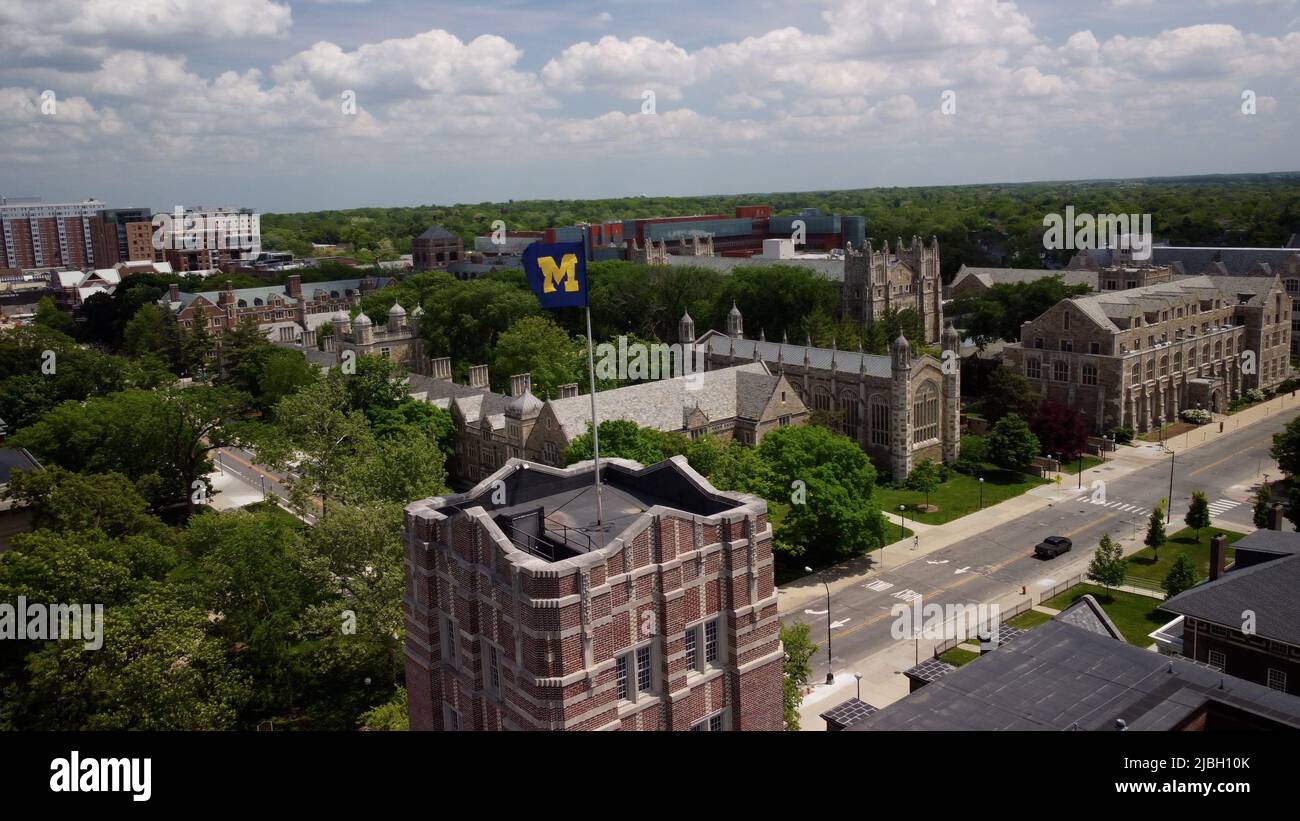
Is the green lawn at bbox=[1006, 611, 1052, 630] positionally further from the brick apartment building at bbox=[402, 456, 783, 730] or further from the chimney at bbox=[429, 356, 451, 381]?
the chimney at bbox=[429, 356, 451, 381]

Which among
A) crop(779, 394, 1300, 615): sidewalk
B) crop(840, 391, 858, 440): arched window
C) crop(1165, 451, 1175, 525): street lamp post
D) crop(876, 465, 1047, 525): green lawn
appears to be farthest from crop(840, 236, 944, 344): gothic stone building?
crop(1165, 451, 1175, 525): street lamp post

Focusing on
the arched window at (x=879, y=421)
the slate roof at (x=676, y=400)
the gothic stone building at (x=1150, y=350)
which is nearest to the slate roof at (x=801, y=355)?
the arched window at (x=879, y=421)

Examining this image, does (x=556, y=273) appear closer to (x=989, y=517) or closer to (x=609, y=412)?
(x=609, y=412)

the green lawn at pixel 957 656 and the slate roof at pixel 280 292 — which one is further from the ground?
the slate roof at pixel 280 292

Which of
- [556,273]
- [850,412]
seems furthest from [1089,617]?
[850,412]

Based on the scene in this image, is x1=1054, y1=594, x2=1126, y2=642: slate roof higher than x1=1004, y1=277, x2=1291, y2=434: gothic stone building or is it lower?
lower

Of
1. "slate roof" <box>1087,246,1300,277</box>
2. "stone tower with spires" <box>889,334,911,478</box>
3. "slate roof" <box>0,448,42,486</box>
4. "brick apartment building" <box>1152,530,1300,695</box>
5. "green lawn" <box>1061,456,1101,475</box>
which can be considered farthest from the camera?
"slate roof" <box>1087,246,1300,277</box>

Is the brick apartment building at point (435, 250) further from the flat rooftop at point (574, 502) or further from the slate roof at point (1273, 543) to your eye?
the flat rooftop at point (574, 502)

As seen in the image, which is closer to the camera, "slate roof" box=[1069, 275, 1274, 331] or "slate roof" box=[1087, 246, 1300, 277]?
"slate roof" box=[1069, 275, 1274, 331]
